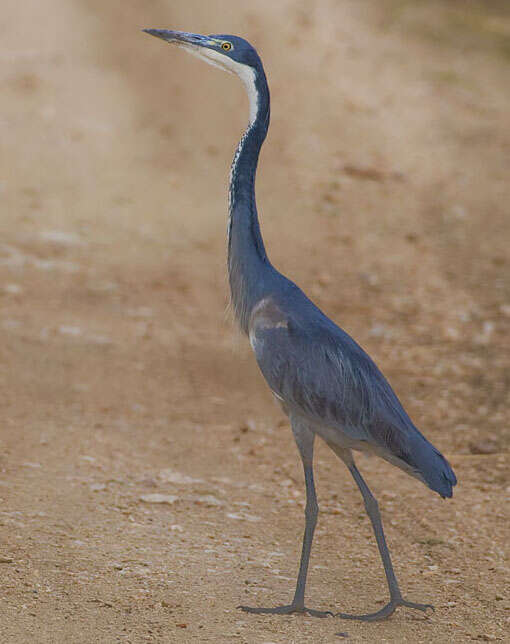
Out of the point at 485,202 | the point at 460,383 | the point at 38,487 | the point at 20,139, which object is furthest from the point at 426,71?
the point at 38,487

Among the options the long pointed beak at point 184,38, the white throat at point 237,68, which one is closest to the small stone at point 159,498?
the white throat at point 237,68

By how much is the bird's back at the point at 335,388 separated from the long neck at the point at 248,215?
0.23 meters

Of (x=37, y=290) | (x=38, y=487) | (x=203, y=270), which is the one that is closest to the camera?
(x=38, y=487)

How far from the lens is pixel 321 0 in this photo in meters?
16.2

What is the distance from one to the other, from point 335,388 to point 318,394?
0.08 m

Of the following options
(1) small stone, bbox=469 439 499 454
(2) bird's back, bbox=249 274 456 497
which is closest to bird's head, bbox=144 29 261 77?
(2) bird's back, bbox=249 274 456 497

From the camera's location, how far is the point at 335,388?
14.0ft

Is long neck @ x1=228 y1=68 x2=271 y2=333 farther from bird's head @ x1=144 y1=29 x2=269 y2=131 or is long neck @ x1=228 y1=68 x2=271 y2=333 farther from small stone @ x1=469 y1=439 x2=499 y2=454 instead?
small stone @ x1=469 y1=439 x2=499 y2=454

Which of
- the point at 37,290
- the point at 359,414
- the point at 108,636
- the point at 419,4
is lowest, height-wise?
the point at 37,290

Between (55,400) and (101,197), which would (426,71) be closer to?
(101,197)

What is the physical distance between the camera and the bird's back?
13.8 ft

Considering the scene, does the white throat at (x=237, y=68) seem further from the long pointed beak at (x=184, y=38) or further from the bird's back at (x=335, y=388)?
the bird's back at (x=335, y=388)

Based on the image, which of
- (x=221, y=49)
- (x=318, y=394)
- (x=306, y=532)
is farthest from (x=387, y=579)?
(x=221, y=49)

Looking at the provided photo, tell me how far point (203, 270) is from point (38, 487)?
4793 mm
